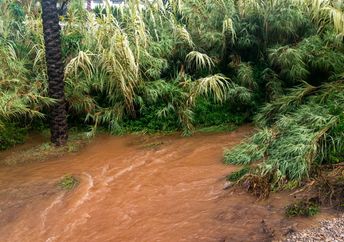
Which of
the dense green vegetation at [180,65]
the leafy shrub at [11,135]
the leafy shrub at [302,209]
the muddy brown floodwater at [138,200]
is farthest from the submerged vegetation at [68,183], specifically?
the leafy shrub at [302,209]

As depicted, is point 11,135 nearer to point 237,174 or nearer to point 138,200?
point 138,200

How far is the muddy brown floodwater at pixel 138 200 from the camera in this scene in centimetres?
407

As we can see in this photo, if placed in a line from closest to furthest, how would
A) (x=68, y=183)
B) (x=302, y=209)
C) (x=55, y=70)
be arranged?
(x=302, y=209) → (x=68, y=183) → (x=55, y=70)

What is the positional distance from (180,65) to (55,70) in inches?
96.3

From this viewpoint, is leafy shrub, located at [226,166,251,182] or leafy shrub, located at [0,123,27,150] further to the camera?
leafy shrub, located at [0,123,27,150]

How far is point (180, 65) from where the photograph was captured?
8109mm

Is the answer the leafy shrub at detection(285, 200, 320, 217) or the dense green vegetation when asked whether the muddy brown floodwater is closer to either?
the leafy shrub at detection(285, 200, 320, 217)

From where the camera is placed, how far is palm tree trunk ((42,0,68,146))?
6.74 m

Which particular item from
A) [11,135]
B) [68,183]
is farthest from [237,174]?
[11,135]

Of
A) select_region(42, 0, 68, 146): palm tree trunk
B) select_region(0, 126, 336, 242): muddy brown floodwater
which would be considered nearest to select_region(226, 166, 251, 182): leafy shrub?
select_region(0, 126, 336, 242): muddy brown floodwater

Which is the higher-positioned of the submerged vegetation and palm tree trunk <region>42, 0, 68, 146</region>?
palm tree trunk <region>42, 0, 68, 146</region>

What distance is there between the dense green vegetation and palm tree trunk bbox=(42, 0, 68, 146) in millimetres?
196

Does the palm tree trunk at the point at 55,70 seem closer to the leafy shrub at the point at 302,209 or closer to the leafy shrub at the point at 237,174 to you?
the leafy shrub at the point at 237,174

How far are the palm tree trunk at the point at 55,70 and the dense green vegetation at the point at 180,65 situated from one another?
20 cm
